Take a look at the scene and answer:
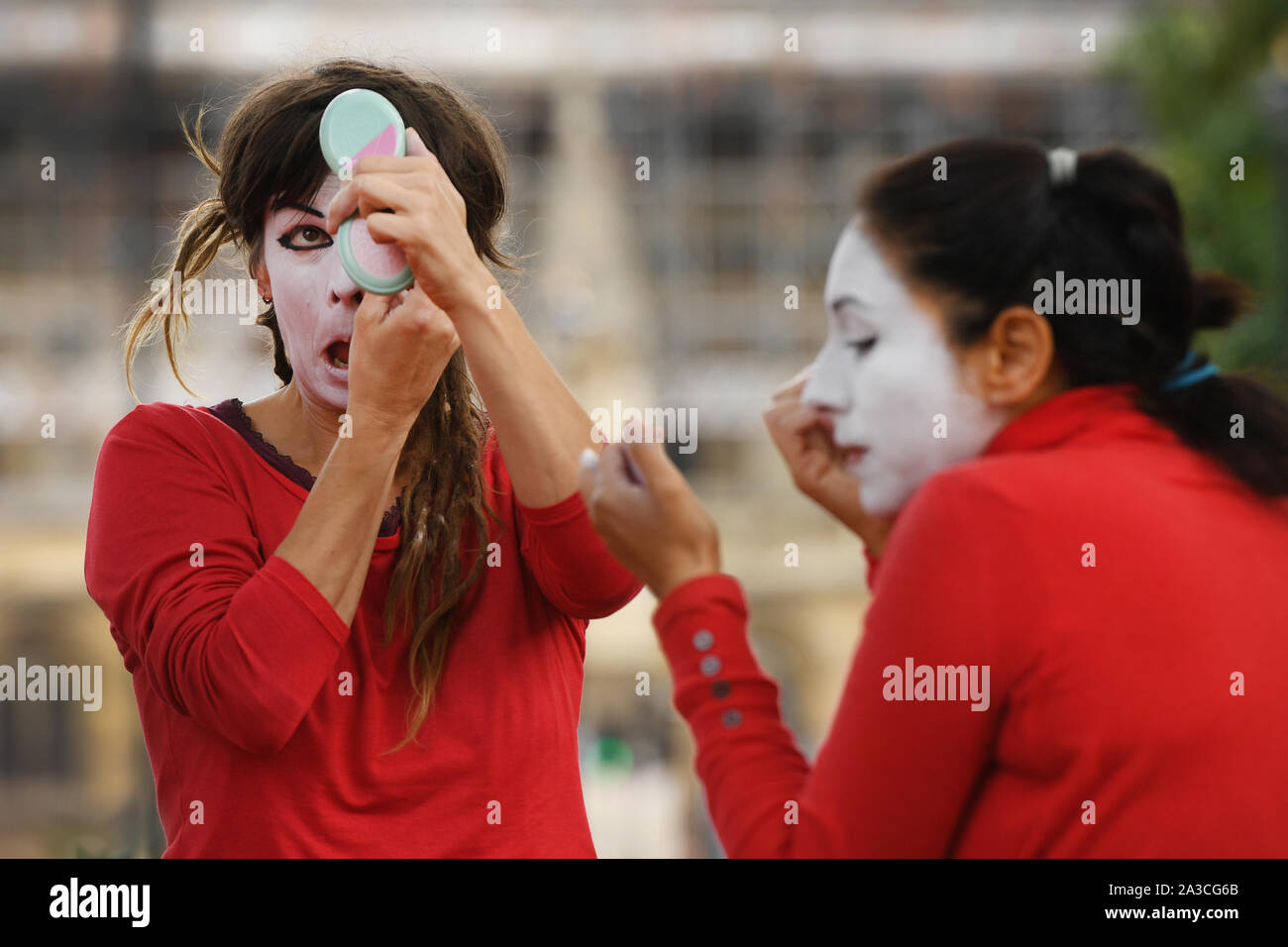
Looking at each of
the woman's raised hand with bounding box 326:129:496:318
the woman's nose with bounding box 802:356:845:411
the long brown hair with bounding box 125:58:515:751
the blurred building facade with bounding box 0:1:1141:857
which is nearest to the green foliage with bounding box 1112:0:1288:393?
the long brown hair with bounding box 125:58:515:751

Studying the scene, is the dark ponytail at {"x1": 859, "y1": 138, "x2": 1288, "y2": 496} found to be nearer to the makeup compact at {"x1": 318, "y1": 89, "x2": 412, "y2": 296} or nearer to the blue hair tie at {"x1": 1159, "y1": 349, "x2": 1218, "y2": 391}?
the blue hair tie at {"x1": 1159, "y1": 349, "x2": 1218, "y2": 391}

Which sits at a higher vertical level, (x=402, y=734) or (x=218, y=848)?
(x=402, y=734)

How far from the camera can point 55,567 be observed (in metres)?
19.4

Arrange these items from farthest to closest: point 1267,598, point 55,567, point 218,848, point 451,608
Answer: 1. point 55,567
2. point 451,608
3. point 218,848
4. point 1267,598

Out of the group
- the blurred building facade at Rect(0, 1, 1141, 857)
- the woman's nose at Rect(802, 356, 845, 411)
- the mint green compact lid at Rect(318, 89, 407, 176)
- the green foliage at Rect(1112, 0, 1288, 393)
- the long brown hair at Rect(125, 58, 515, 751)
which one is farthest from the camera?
the blurred building facade at Rect(0, 1, 1141, 857)

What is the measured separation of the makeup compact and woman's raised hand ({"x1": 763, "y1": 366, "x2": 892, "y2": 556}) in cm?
46

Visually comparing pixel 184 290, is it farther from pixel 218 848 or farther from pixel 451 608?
pixel 218 848

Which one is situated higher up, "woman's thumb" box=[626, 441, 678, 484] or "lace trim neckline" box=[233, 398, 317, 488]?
"lace trim neckline" box=[233, 398, 317, 488]

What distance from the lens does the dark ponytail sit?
1555 millimetres

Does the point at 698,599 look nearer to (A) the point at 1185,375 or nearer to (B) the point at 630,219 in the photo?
(A) the point at 1185,375

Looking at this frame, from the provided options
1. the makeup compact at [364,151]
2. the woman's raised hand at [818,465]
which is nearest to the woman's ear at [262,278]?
the makeup compact at [364,151]

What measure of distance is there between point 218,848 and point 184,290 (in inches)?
30.5

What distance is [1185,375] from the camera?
1.59 metres

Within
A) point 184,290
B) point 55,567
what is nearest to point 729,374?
point 55,567
